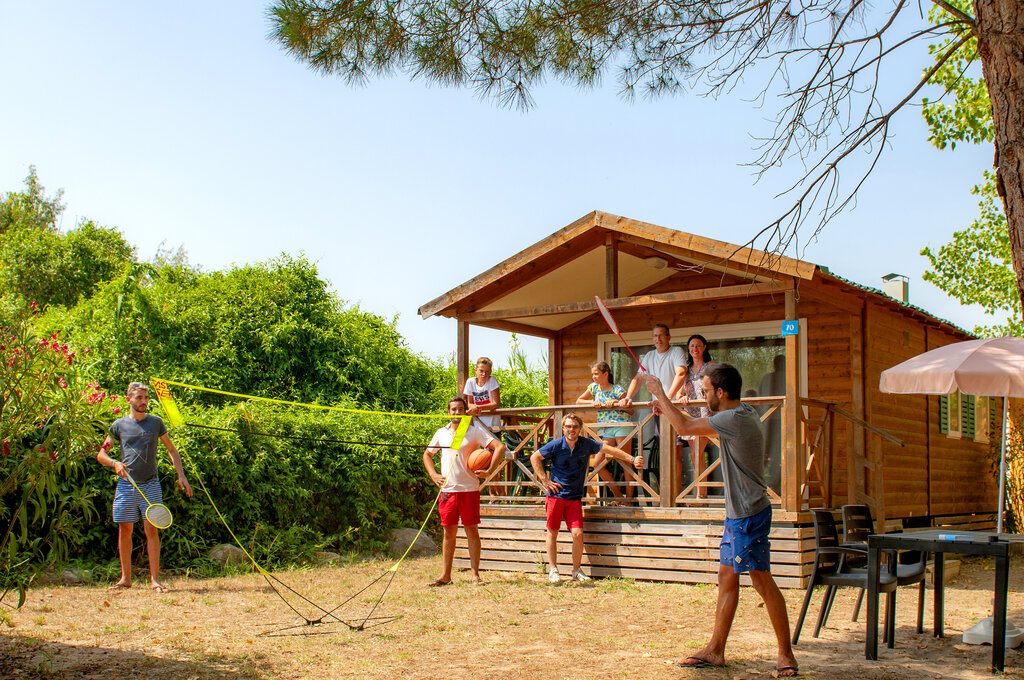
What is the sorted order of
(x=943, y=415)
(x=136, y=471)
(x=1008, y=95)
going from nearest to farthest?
1. (x=1008, y=95)
2. (x=136, y=471)
3. (x=943, y=415)

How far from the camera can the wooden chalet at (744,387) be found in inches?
332

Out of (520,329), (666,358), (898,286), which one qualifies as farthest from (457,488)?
(898,286)

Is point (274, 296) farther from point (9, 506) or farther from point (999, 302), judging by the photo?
point (999, 302)

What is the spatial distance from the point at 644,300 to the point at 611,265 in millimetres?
742

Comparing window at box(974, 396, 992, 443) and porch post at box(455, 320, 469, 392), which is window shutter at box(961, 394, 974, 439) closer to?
window at box(974, 396, 992, 443)

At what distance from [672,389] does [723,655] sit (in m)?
4.12

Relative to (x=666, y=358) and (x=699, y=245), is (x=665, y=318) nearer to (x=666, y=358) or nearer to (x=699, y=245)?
(x=666, y=358)

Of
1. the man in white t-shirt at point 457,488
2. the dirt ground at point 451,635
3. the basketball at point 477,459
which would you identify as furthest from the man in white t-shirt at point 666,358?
the dirt ground at point 451,635

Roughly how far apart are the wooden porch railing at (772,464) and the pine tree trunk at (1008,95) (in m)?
3.90

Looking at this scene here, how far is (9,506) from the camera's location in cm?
803

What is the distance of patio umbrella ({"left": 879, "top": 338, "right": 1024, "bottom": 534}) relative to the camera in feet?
21.5

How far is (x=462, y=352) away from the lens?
10344 millimetres

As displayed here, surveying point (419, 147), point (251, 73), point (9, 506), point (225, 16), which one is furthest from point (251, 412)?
point (225, 16)

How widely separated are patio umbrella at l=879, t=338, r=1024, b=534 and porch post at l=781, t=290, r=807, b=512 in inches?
48.9
